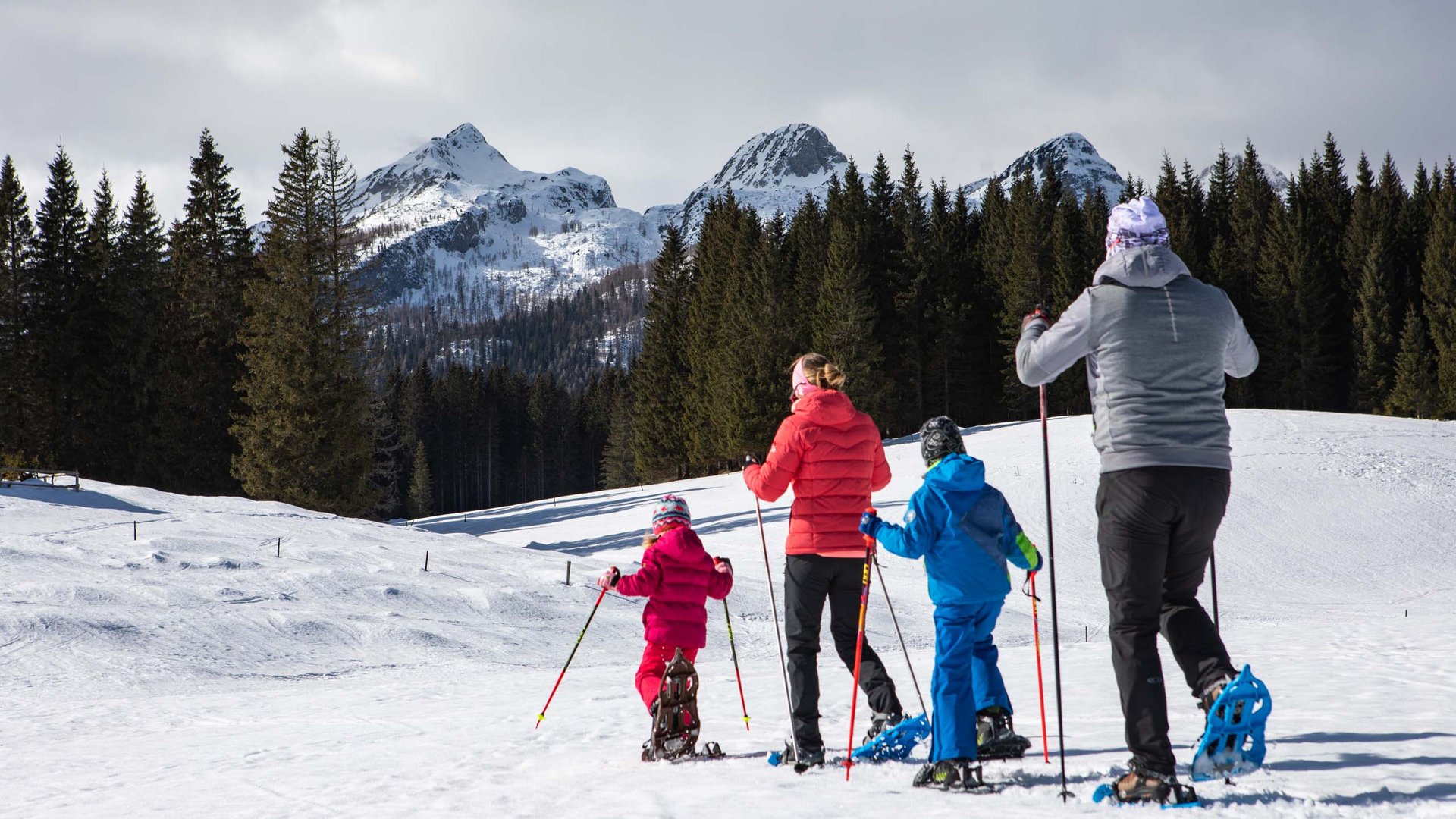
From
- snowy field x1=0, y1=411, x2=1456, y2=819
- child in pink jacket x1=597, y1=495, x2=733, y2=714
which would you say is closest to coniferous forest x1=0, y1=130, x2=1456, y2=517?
snowy field x1=0, y1=411, x2=1456, y2=819

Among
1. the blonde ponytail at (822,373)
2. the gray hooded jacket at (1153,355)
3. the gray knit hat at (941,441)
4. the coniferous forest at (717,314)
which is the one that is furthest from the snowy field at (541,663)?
the coniferous forest at (717,314)

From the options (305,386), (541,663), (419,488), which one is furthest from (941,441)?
(419,488)

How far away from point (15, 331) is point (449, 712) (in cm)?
4161

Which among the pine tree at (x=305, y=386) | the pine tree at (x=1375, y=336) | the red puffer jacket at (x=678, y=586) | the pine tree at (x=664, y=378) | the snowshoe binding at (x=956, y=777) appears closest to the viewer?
the snowshoe binding at (x=956, y=777)

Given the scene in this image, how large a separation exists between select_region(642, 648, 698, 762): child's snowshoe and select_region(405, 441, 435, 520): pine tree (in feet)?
240

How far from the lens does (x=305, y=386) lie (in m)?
32.2

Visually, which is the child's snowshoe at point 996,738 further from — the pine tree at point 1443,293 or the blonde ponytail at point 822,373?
the pine tree at point 1443,293

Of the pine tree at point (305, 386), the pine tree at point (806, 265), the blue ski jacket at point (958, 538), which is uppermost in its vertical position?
the pine tree at point (806, 265)

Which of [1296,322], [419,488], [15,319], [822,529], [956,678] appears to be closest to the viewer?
[956,678]

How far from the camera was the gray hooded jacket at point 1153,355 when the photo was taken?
3.65 m

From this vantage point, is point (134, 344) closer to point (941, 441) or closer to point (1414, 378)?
point (941, 441)

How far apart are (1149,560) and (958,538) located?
0.93 m

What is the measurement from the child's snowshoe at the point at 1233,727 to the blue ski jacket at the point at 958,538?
99 cm

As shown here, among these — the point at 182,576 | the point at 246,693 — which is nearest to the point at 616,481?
the point at 182,576
